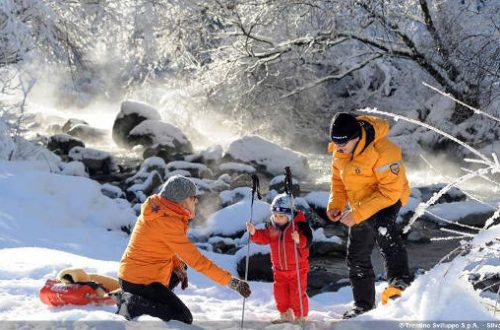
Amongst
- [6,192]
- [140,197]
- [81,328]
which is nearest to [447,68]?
[140,197]

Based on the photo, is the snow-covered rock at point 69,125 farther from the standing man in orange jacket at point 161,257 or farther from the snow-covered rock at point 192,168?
the standing man in orange jacket at point 161,257

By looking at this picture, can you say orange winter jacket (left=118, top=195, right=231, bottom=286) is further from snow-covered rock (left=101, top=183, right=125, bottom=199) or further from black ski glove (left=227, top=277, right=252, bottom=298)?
snow-covered rock (left=101, top=183, right=125, bottom=199)

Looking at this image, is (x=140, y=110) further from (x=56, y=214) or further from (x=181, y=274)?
(x=181, y=274)

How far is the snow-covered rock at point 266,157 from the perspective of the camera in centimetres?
1664

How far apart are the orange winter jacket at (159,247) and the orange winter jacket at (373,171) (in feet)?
3.85

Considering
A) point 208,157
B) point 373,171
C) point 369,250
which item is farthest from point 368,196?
point 208,157

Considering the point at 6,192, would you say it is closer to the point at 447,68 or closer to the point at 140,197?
the point at 140,197

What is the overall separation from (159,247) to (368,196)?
1638 mm

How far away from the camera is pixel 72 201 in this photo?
9.85m

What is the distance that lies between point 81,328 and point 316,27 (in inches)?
461

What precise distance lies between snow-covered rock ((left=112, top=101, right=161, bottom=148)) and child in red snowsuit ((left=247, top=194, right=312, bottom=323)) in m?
16.5

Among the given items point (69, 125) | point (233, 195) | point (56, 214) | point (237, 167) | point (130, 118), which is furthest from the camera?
point (69, 125)

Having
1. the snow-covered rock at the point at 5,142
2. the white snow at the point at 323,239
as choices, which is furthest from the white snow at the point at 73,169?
the white snow at the point at 323,239

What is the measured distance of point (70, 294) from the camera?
16.2 feet
